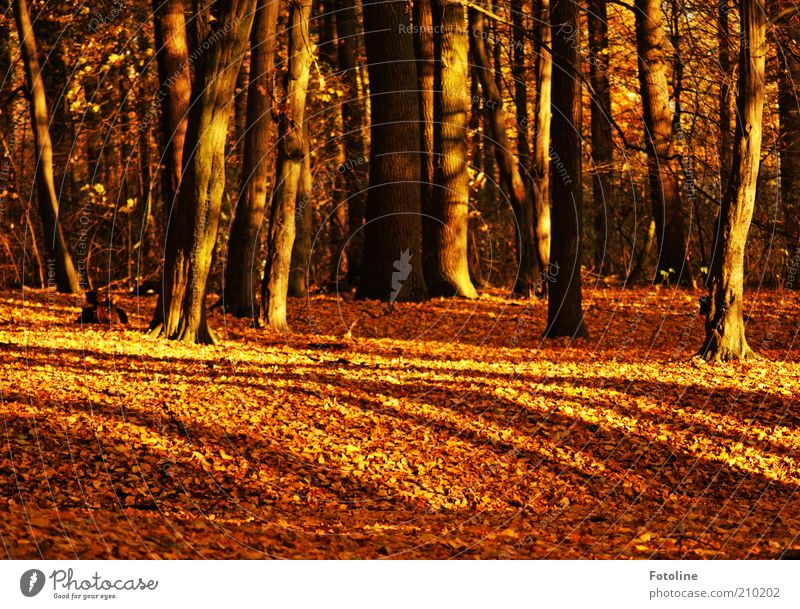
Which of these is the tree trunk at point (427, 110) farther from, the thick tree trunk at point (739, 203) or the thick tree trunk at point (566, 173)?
the thick tree trunk at point (739, 203)

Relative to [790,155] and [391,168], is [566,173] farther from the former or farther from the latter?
[790,155]

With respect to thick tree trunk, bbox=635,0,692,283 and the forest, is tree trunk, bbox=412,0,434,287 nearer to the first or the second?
the forest

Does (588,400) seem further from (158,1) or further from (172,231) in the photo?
(158,1)

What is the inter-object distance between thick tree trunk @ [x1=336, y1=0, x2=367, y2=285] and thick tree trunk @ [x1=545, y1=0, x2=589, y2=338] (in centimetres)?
558

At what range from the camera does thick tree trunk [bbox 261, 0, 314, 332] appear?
16.5 m

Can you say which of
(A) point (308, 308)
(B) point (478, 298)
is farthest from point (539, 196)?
(A) point (308, 308)

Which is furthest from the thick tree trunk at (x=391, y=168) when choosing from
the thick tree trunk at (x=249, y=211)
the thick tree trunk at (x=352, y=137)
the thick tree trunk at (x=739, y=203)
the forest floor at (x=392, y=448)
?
the thick tree trunk at (x=739, y=203)

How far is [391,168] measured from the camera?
67.0ft

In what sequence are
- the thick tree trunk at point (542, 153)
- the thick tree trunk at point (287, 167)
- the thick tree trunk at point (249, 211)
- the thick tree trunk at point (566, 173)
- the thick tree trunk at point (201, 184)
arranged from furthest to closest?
the thick tree trunk at point (542, 153), the thick tree trunk at point (249, 211), the thick tree trunk at point (287, 167), the thick tree trunk at point (566, 173), the thick tree trunk at point (201, 184)

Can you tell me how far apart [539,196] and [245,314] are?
6310 millimetres

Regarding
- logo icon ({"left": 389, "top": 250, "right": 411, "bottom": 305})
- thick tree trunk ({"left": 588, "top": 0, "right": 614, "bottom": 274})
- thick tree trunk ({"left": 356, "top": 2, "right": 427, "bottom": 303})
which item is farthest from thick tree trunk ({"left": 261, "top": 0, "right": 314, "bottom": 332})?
thick tree trunk ({"left": 588, "top": 0, "right": 614, "bottom": 274})

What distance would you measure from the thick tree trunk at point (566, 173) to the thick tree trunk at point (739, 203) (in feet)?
8.21

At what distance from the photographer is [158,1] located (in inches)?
694

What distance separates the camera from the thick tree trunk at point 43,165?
2209 cm
